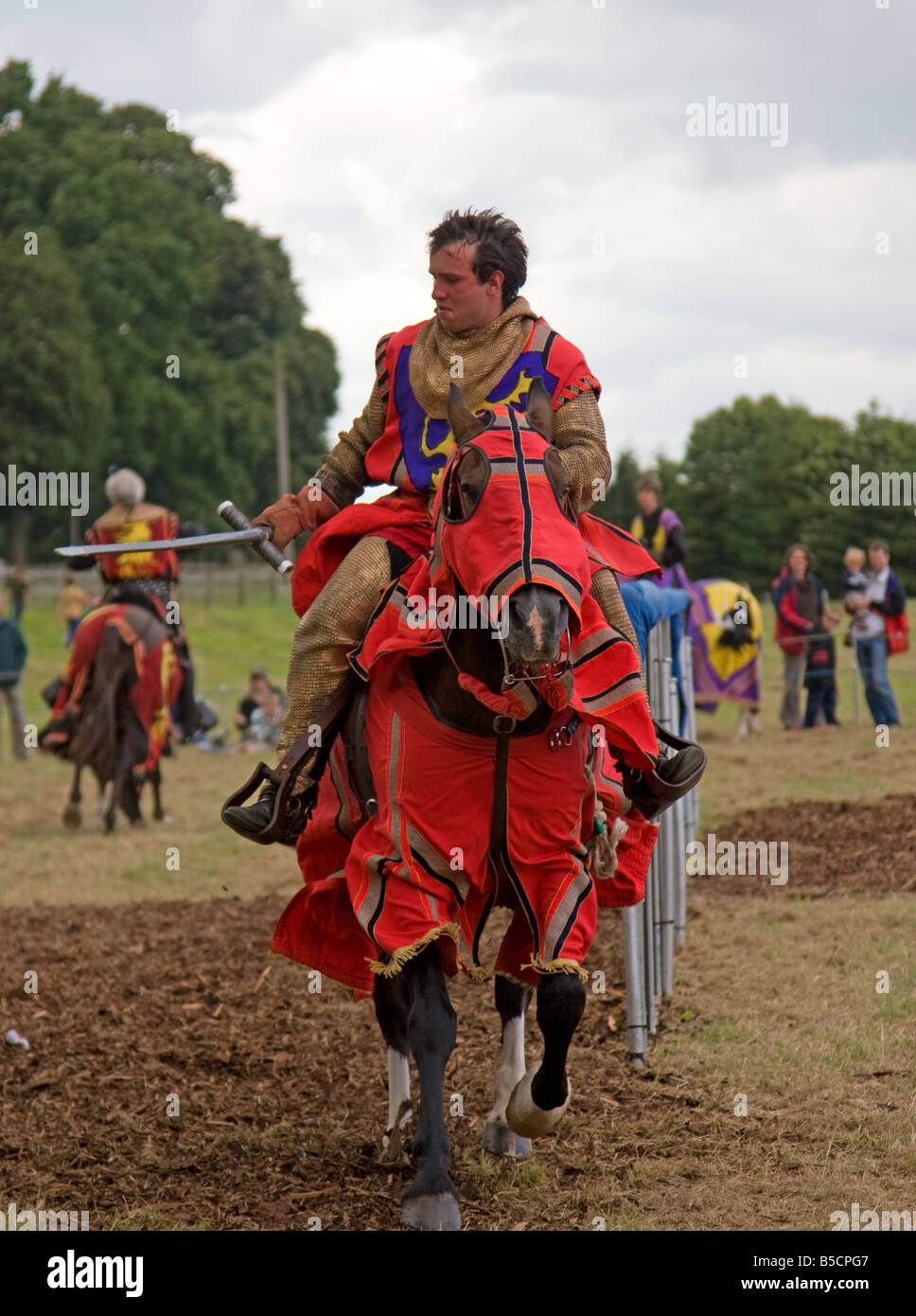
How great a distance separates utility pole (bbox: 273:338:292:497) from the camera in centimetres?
4772

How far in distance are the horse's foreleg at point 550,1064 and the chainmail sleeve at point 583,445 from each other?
135cm

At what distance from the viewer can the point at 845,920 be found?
28.6 feet

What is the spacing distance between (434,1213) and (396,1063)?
3.91ft

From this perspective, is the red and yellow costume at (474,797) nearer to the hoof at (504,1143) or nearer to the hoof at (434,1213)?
the hoof at (434,1213)

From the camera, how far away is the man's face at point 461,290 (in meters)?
4.99

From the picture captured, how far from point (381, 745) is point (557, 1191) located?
4.99 feet

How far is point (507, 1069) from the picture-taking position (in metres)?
5.64

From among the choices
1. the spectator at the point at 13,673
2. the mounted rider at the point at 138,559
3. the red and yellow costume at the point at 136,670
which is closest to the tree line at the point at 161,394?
the spectator at the point at 13,673

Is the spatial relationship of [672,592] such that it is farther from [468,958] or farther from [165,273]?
[165,273]

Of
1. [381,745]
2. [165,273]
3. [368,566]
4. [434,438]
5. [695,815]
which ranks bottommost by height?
[695,815]

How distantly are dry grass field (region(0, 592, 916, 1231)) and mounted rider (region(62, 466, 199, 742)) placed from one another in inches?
103

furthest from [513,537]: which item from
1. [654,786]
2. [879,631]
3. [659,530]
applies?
[879,631]
